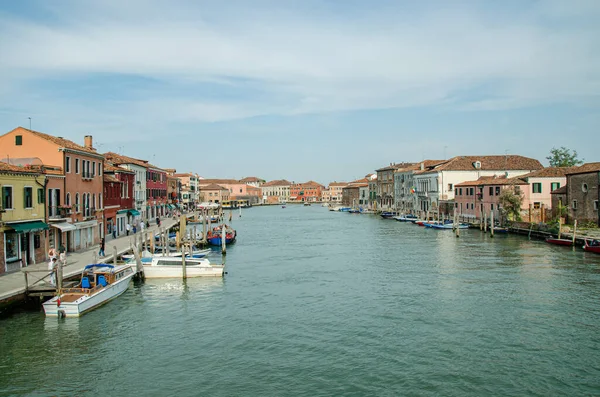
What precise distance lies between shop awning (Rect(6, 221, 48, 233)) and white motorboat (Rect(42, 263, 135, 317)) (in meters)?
3.32

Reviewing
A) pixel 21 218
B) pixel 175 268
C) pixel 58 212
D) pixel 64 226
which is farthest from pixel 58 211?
pixel 175 268

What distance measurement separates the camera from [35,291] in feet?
58.6

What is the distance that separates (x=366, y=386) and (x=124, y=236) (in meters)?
30.1

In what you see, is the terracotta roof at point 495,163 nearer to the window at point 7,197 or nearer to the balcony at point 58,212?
the balcony at point 58,212

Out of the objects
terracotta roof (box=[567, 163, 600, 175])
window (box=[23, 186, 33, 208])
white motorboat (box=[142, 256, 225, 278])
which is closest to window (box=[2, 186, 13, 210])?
window (box=[23, 186, 33, 208])

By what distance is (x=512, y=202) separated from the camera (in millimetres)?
47562

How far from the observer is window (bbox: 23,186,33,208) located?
72.8ft

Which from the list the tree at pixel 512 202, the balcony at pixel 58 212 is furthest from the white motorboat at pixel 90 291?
the tree at pixel 512 202

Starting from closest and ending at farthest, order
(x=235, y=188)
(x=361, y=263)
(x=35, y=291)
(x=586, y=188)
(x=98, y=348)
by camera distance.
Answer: (x=98, y=348), (x=35, y=291), (x=361, y=263), (x=586, y=188), (x=235, y=188)

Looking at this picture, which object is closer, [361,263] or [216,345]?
[216,345]

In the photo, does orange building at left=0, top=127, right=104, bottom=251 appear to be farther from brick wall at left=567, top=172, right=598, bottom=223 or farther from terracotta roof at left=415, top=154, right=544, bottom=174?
A: terracotta roof at left=415, top=154, right=544, bottom=174

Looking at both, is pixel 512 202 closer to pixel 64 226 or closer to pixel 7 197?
pixel 64 226

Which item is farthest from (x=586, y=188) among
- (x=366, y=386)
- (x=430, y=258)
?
(x=366, y=386)

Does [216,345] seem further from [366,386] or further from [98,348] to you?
[366,386]
